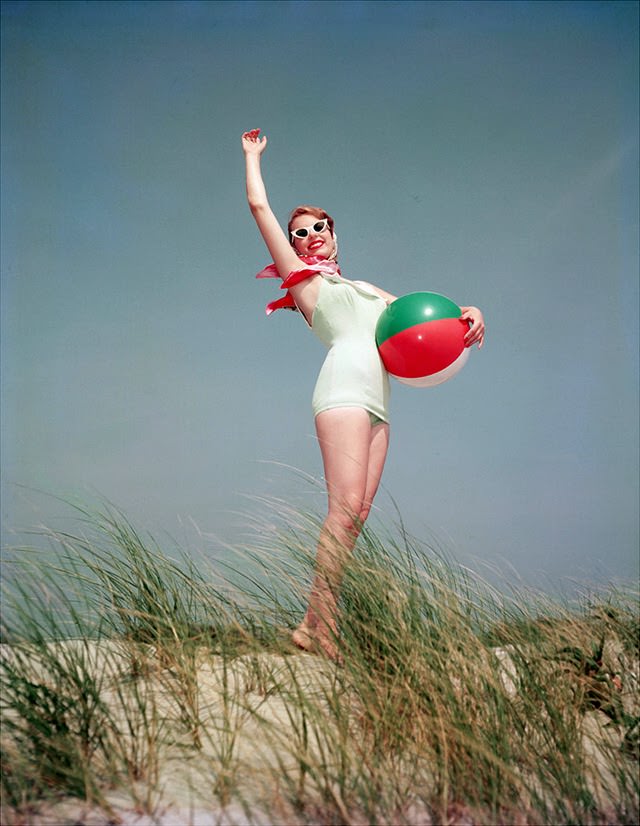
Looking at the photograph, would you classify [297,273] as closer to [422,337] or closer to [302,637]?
[422,337]

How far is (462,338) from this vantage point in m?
4.22

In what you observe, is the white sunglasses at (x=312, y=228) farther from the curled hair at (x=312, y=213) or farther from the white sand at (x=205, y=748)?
the white sand at (x=205, y=748)

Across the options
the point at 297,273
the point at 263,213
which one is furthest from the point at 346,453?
the point at 263,213

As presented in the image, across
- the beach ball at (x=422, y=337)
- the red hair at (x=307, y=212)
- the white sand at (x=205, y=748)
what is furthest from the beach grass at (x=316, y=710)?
the red hair at (x=307, y=212)

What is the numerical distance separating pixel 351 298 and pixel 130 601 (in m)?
2.10

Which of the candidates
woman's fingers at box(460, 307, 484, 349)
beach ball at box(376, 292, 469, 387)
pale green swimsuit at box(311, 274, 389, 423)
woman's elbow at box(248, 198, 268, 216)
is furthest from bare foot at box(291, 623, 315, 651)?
woman's elbow at box(248, 198, 268, 216)

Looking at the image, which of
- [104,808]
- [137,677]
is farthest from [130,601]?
[104,808]

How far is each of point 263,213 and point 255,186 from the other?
0.60 feet

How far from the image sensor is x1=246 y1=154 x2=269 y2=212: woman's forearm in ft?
14.0

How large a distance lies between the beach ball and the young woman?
85mm

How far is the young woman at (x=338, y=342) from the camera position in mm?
3992

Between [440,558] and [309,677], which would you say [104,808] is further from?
[440,558]

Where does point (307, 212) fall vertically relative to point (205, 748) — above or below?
above

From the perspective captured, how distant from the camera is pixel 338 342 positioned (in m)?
4.30
